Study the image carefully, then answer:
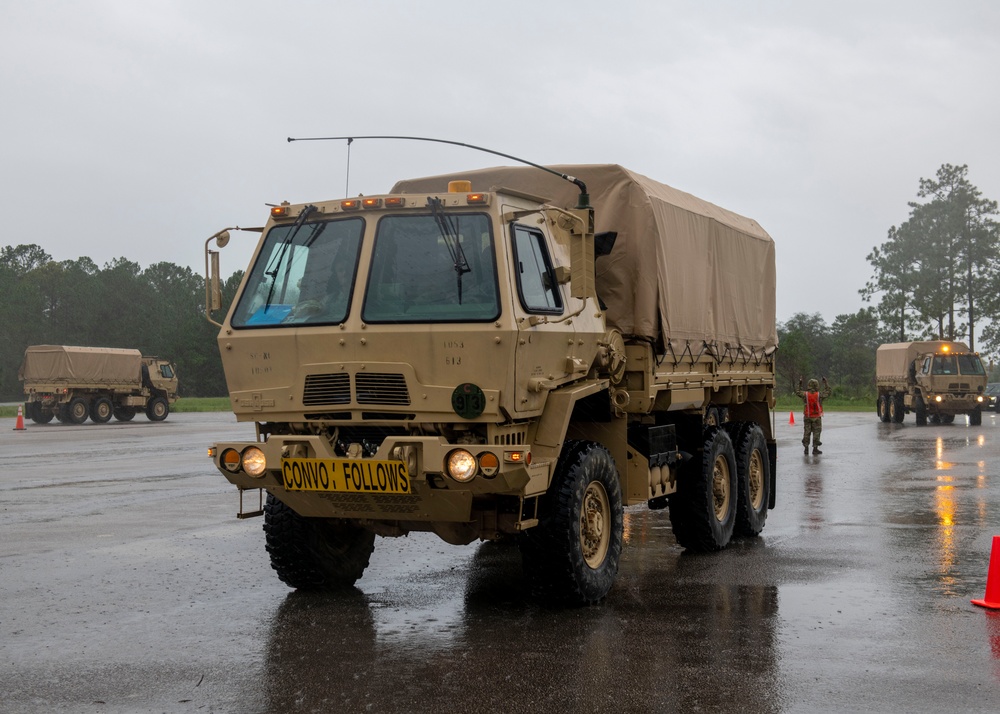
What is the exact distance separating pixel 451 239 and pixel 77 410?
40.2 m

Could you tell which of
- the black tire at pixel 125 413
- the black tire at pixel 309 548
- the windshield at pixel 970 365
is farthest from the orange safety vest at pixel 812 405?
the black tire at pixel 125 413

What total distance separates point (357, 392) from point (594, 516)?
1.96m

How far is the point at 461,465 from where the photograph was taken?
704 centimetres

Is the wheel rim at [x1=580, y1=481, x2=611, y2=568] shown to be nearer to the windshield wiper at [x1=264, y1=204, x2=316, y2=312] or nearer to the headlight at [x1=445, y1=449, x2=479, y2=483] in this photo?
the headlight at [x1=445, y1=449, x2=479, y2=483]

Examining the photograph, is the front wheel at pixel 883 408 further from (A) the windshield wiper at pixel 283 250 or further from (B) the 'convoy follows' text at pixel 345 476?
(B) the 'convoy follows' text at pixel 345 476

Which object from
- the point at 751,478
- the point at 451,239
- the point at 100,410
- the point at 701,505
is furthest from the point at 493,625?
Result: the point at 100,410

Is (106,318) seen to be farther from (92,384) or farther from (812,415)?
(812,415)

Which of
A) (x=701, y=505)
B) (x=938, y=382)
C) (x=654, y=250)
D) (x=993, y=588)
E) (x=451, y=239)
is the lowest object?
(x=993, y=588)

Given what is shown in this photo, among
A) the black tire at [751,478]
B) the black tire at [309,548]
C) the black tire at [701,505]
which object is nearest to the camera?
the black tire at [309,548]

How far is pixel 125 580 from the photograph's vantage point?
360 inches

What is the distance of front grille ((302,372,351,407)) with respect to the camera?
7.45 meters

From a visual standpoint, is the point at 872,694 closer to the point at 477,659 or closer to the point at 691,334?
the point at 477,659

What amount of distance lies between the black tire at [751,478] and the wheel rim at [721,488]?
131 millimetres

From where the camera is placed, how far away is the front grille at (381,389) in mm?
7348
